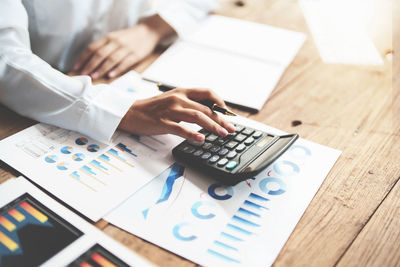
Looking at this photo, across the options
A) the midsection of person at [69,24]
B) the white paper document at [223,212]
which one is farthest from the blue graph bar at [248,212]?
the midsection of person at [69,24]

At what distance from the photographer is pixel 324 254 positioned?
46 centimetres

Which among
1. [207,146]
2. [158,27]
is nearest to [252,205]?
[207,146]

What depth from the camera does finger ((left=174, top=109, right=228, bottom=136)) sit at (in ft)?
1.92

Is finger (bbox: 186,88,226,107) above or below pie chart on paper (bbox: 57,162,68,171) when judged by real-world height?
above

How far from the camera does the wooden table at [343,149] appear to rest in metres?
0.46

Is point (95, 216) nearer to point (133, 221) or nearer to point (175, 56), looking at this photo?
point (133, 221)

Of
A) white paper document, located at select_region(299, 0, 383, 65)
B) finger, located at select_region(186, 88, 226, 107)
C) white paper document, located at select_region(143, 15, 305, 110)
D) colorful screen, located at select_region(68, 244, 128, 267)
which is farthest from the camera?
white paper document, located at select_region(299, 0, 383, 65)

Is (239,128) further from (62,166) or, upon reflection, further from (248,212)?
(62,166)

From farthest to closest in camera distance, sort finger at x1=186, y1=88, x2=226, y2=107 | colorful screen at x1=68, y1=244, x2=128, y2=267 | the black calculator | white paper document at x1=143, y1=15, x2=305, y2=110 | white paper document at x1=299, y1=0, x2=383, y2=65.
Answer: white paper document at x1=299, y1=0, x2=383, y2=65 → white paper document at x1=143, y1=15, x2=305, y2=110 → finger at x1=186, y1=88, x2=226, y2=107 → the black calculator → colorful screen at x1=68, y1=244, x2=128, y2=267

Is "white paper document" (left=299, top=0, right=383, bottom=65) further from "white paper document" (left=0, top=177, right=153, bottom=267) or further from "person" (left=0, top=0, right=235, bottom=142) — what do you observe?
"white paper document" (left=0, top=177, right=153, bottom=267)

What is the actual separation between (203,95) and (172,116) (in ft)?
0.23

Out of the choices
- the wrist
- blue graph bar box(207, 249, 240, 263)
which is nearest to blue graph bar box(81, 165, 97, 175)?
blue graph bar box(207, 249, 240, 263)

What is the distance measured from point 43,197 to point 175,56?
0.45 metres

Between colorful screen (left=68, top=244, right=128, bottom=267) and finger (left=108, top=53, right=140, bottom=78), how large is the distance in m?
0.43
